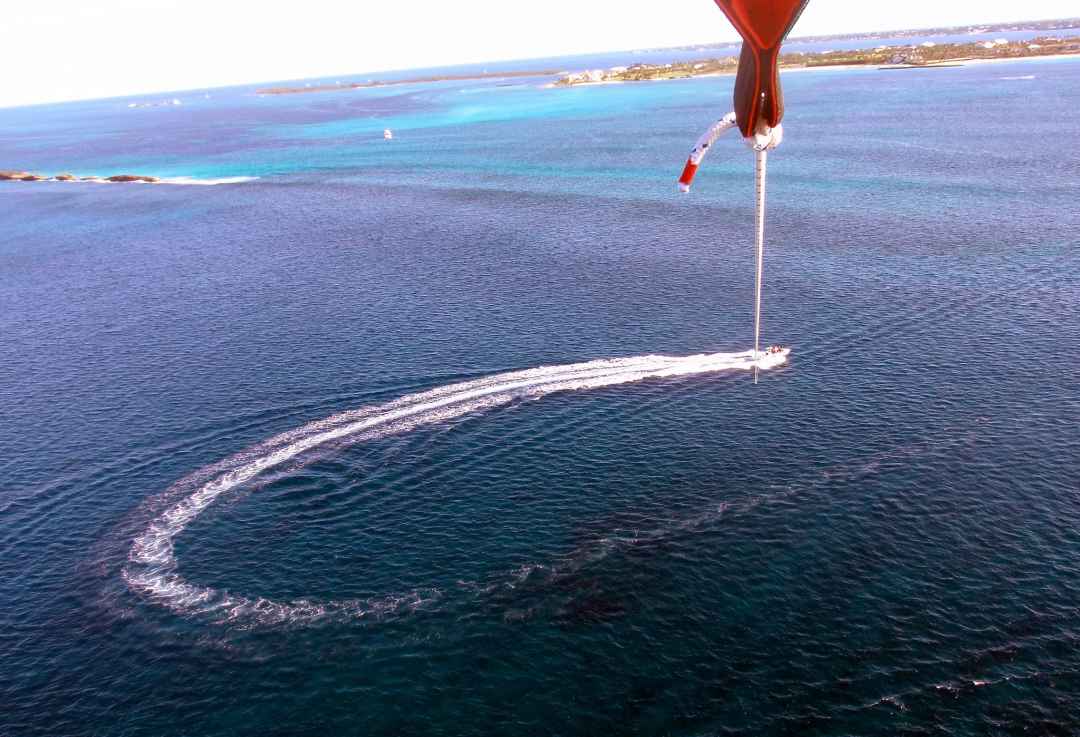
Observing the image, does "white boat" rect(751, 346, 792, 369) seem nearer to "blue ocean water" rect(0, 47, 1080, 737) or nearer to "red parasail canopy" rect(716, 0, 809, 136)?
"blue ocean water" rect(0, 47, 1080, 737)

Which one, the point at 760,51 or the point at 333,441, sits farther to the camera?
the point at 333,441

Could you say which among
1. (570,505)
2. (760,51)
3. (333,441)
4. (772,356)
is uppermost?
(760,51)

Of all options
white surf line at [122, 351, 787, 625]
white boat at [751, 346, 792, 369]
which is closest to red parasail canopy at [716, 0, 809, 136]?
white surf line at [122, 351, 787, 625]

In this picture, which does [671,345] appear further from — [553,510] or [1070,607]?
[1070,607]

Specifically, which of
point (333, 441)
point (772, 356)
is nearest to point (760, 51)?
point (333, 441)

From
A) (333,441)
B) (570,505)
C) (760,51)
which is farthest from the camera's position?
(333,441)

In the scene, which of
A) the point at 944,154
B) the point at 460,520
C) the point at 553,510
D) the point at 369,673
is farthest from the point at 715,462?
the point at 944,154

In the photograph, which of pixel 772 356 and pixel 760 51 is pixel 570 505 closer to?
pixel 772 356
